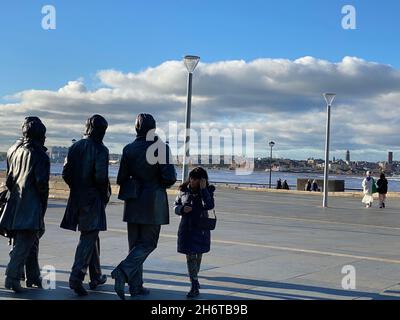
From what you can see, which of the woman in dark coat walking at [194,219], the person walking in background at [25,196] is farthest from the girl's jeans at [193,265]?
the person walking in background at [25,196]

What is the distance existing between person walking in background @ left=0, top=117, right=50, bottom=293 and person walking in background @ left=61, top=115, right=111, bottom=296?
29 cm

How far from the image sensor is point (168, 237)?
11406mm

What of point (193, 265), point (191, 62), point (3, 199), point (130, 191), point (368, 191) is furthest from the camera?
point (368, 191)

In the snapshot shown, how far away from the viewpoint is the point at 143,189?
632cm

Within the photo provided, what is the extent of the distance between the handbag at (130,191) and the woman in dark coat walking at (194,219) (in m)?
0.57

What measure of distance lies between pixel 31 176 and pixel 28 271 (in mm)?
1138

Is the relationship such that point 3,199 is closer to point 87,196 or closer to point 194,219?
point 87,196

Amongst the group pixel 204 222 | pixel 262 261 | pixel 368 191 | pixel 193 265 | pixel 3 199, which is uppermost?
pixel 3 199

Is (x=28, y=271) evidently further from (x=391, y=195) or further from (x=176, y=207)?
(x=391, y=195)

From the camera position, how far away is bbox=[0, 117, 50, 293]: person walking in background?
6.36 meters

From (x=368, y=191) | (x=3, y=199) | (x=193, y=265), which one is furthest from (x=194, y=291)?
(x=368, y=191)

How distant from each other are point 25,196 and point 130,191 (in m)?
1.16

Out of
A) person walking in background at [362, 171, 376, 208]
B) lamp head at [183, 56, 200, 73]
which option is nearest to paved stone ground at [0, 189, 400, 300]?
lamp head at [183, 56, 200, 73]
